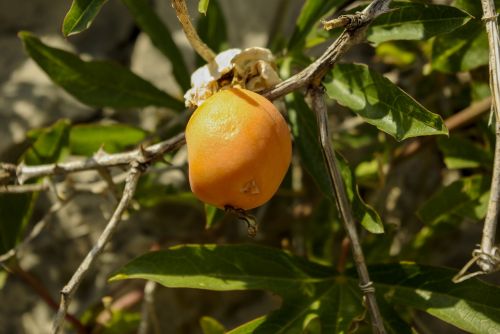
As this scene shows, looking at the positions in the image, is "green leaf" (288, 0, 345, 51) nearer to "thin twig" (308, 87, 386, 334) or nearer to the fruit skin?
"thin twig" (308, 87, 386, 334)

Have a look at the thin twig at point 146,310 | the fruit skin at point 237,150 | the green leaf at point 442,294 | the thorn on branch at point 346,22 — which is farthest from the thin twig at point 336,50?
the thin twig at point 146,310

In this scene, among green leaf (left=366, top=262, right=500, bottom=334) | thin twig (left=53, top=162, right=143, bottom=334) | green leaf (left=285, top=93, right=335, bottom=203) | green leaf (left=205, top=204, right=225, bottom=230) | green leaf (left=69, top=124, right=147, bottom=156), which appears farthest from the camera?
green leaf (left=69, top=124, right=147, bottom=156)

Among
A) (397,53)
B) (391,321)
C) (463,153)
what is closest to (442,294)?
(391,321)

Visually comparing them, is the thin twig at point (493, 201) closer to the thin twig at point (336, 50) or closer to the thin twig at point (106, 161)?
the thin twig at point (336, 50)

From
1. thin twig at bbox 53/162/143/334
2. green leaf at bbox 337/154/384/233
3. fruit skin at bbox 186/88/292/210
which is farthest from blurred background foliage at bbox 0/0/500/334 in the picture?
fruit skin at bbox 186/88/292/210

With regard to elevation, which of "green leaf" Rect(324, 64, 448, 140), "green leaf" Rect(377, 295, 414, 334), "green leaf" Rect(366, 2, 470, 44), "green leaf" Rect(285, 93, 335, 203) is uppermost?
"green leaf" Rect(366, 2, 470, 44)

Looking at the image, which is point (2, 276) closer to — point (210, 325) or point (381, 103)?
point (210, 325)
